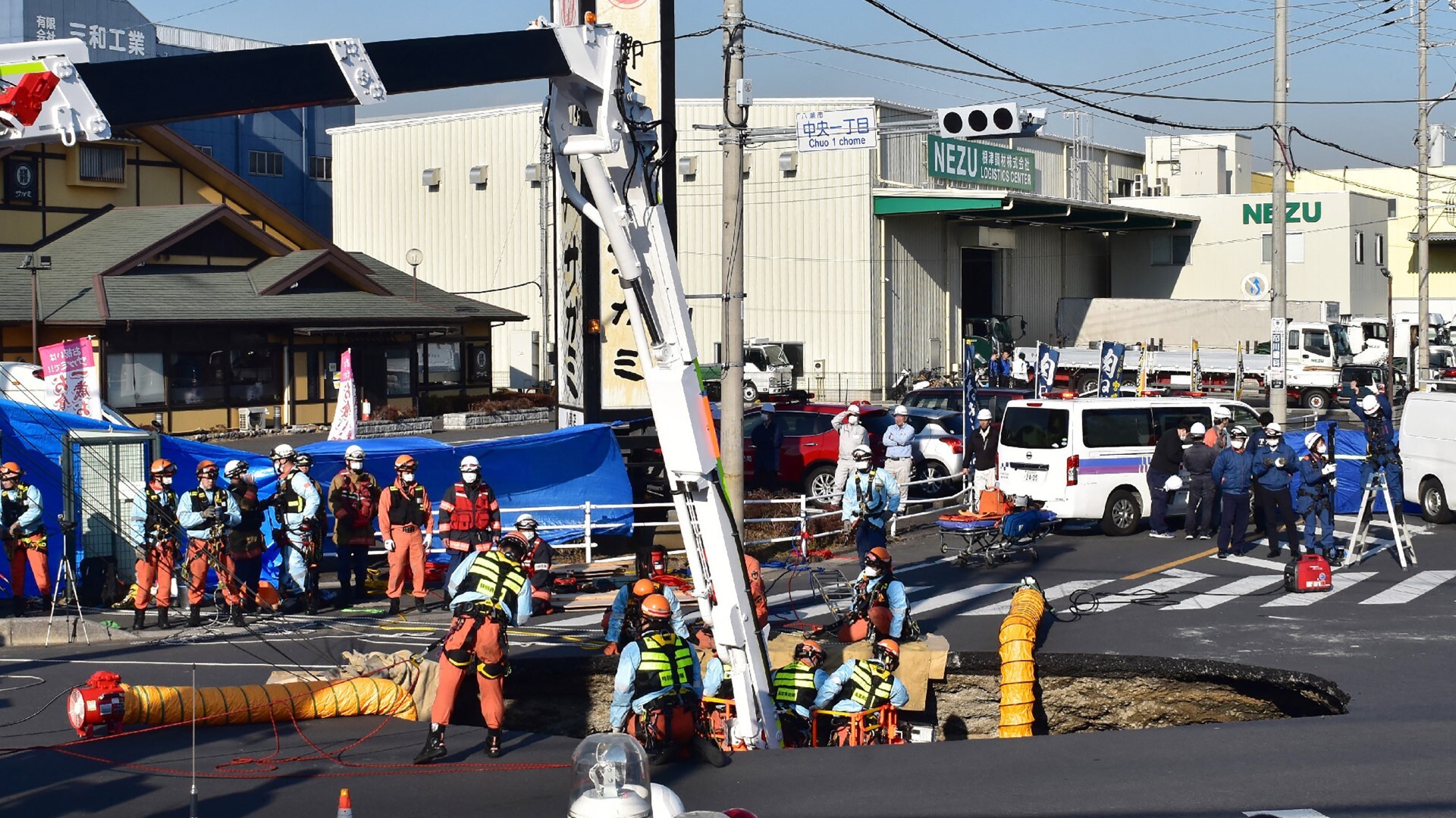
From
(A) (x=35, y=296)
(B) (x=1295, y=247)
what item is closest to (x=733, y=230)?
(A) (x=35, y=296)

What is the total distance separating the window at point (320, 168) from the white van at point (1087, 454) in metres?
51.5

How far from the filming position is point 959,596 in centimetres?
1630

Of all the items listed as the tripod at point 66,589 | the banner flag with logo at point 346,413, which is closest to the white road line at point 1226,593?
the banner flag with logo at point 346,413

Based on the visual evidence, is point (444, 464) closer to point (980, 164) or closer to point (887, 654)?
point (887, 654)

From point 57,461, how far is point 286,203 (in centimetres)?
5160

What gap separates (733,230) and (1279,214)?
14911 mm

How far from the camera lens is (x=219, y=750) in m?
9.84

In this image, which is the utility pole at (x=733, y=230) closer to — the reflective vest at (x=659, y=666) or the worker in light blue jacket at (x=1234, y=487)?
the reflective vest at (x=659, y=666)

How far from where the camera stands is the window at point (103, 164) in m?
34.8

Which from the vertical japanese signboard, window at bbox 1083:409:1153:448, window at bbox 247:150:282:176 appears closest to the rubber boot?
the vertical japanese signboard

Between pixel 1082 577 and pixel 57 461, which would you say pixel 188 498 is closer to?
pixel 57 461

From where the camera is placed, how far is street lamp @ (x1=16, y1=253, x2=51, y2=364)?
28641 millimetres

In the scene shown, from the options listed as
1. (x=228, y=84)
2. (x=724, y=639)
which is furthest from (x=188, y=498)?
(x=228, y=84)

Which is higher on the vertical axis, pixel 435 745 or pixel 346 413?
pixel 346 413
